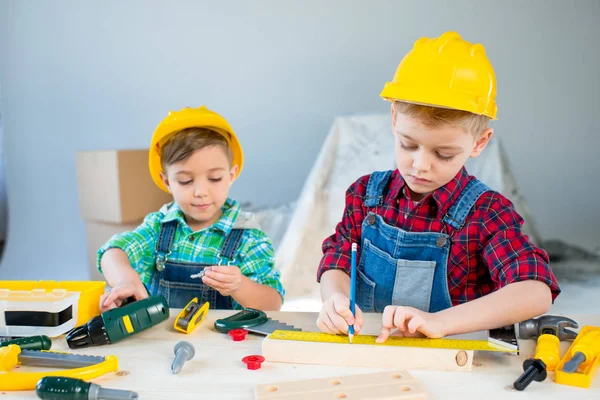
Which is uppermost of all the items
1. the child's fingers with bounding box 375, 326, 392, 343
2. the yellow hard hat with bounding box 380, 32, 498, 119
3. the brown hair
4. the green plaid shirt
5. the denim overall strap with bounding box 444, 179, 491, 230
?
the yellow hard hat with bounding box 380, 32, 498, 119

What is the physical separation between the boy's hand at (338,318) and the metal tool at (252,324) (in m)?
0.08

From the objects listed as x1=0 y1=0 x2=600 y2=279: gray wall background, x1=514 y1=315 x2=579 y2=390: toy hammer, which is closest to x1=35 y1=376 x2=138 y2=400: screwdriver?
x1=514 y1=315 x2=579 y2=390: toy hammer

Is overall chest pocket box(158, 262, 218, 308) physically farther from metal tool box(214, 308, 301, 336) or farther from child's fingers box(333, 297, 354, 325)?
child's fingers box(333, 297, 354, 325)

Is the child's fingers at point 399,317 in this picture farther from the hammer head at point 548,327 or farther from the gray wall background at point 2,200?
the gray wall background at point 2,200

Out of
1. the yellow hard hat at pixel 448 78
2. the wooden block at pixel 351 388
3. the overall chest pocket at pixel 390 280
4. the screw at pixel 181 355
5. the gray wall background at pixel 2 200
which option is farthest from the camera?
the gray wall background at pixel 2 200

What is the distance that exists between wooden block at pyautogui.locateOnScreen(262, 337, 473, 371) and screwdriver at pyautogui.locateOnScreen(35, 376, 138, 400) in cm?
25

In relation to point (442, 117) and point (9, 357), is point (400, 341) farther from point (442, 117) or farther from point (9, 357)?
point (9, 357)

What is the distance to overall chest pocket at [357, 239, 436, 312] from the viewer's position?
1.37 meters

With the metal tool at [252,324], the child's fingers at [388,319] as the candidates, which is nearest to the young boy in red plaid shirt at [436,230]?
the child's fingers at [388,319]

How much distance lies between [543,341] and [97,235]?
309 centimetres

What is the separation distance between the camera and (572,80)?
3.97m

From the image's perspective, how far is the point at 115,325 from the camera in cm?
110

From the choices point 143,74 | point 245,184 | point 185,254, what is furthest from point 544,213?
point 185,254

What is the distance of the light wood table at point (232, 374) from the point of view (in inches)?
34.3
